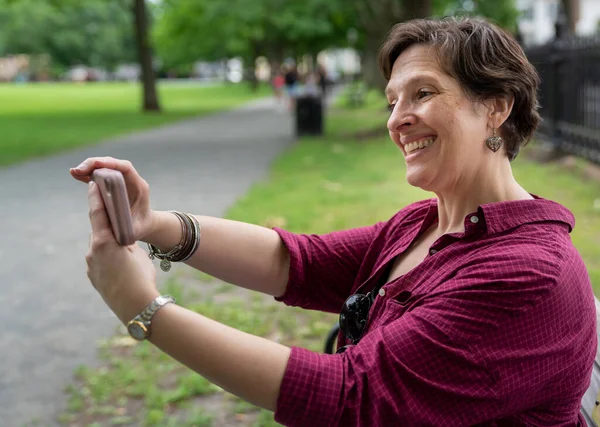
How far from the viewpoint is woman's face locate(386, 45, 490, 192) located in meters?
1.89

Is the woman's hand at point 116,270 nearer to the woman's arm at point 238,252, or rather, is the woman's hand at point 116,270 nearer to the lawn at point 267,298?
the woman's arm at point 238,252

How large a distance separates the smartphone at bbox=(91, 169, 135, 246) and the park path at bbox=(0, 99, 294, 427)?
282 centimetres

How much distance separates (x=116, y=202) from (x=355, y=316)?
814mm

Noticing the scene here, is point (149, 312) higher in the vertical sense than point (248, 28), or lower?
lower

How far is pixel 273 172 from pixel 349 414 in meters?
11.2

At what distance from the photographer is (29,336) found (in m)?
5.23

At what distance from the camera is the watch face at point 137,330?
1.58 meters

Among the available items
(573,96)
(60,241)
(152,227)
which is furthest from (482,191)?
(573,96)

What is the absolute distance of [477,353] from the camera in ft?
5.21

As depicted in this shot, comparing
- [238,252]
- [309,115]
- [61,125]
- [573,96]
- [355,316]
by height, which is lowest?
[61,125]

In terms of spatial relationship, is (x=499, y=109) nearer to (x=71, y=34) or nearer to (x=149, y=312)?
(x=149, y=312)

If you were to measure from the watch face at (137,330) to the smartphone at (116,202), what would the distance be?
6.5 inches

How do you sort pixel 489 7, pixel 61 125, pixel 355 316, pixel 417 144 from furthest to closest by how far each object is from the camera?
pixel 489 7
pixel 61 125
pixel 355 316
pixel 417 144

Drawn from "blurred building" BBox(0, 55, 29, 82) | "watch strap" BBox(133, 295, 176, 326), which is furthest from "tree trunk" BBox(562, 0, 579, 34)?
"blurred building" BBox(0, 55, 29, 82)
